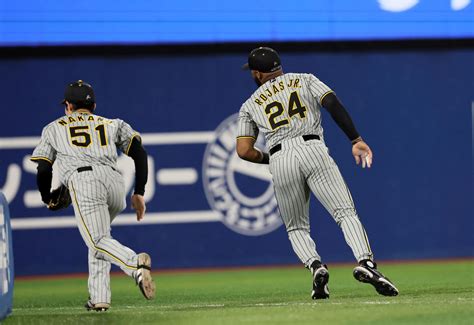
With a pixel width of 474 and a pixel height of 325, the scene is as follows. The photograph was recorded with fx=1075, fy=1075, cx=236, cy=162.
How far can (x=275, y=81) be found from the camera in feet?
24.1

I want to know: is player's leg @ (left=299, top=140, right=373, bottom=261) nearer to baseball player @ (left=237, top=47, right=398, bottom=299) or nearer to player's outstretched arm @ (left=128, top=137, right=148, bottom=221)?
baseball player @ (left=237, top=47, right=398, bottom=299)

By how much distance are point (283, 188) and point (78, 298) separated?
2.61 meters

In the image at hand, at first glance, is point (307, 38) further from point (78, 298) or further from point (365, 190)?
point (78, 298)

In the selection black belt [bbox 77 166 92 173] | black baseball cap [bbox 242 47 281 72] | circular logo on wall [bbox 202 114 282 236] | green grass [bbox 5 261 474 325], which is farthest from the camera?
circular logo on wall [bbox 202 114 282 236]

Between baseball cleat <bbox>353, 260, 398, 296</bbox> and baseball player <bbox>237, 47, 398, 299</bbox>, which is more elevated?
baseball player <bbox>237, 47, 398, 299</bbox>

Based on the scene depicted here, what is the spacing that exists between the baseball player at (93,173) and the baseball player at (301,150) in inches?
34.3

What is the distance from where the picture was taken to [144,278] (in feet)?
21.1

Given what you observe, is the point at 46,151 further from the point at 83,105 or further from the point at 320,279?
the point at 320,279

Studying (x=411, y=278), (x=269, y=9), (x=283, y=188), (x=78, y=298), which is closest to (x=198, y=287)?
(x=78, y=298)

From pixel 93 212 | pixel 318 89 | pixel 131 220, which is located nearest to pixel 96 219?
pixel 93 212

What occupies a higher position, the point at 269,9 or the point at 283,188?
the point at 269,9

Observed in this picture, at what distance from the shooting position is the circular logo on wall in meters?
11.7

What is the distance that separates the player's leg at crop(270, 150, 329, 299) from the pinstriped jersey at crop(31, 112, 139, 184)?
40.5 inches

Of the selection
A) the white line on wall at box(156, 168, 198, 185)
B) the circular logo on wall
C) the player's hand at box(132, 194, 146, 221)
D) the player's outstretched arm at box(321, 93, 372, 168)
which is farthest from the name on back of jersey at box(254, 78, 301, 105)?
the white line on wall at box(156, 168, 198, 185)
